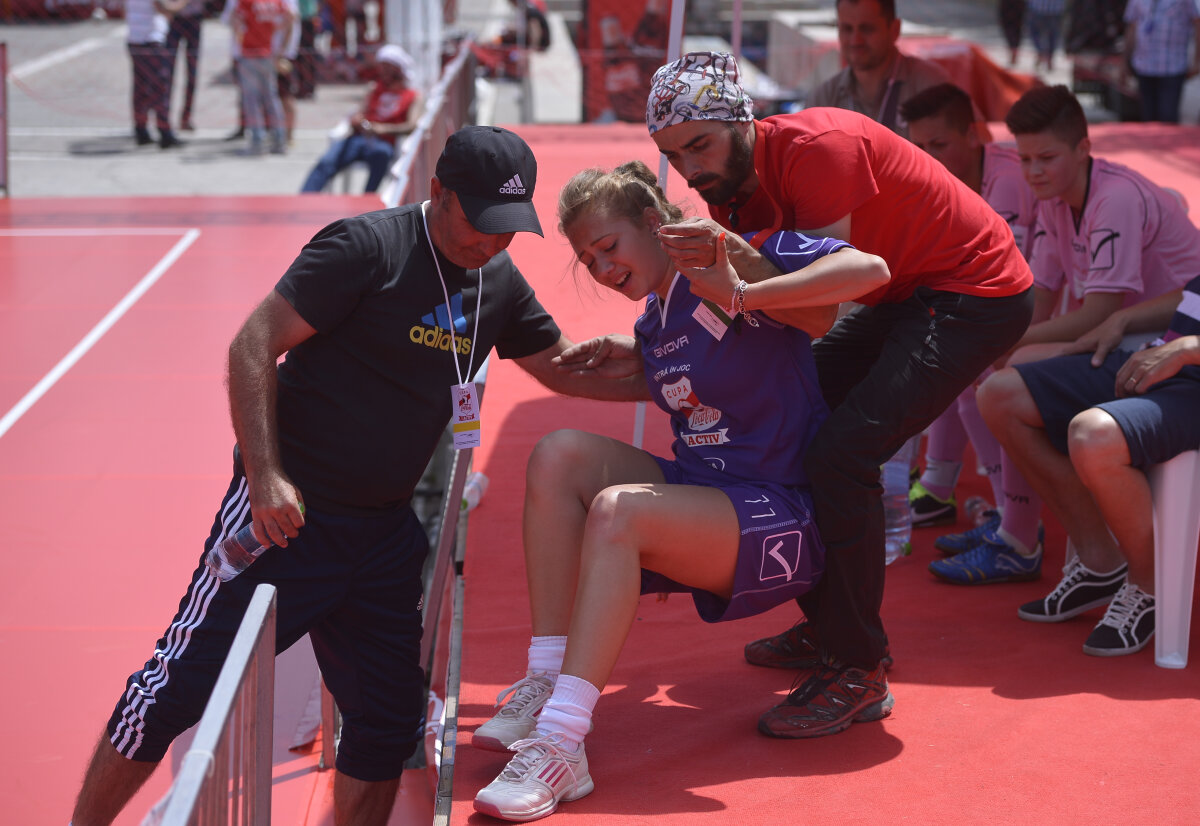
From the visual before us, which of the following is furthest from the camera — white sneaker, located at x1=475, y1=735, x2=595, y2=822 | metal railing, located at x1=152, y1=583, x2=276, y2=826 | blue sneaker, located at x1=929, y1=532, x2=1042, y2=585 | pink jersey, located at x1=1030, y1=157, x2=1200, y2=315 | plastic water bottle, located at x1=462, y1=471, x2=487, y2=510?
plastic water bottle, located at x1=462, y1=471, x2=487, y2=510

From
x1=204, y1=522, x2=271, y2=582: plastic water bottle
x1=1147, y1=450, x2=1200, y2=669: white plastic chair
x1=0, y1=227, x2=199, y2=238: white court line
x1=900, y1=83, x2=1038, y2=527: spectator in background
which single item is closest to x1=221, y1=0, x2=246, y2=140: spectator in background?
x1=0, y1=227, x2=199, y2=238: white court line

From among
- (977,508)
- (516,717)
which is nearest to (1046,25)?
(977,508)

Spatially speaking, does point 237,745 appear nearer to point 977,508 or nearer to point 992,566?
point 992,566

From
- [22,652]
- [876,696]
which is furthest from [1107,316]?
[22,652]

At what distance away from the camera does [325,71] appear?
59.1 feet

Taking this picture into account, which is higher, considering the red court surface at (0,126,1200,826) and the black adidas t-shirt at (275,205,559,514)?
the black adidas t-shirt at (275,205,559,514)

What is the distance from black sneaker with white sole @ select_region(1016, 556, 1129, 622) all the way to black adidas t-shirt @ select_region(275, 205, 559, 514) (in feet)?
6.15

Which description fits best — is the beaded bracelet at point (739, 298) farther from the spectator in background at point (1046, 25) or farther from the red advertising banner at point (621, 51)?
the spectator in background at point (1046, 25)

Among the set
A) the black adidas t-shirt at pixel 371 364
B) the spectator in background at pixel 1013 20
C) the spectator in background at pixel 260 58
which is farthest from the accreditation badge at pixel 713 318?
the spectator in background at pixel 1013 20

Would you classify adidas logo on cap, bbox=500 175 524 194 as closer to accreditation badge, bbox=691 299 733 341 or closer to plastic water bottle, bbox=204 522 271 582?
accreditation badge, bbox=691 299 733 341

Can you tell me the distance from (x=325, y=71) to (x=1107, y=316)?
15929 millimetres

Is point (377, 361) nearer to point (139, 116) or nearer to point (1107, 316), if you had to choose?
point (1107, 316)

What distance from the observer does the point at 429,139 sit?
25.4 feet

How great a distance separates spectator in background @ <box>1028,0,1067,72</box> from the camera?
669 inches
